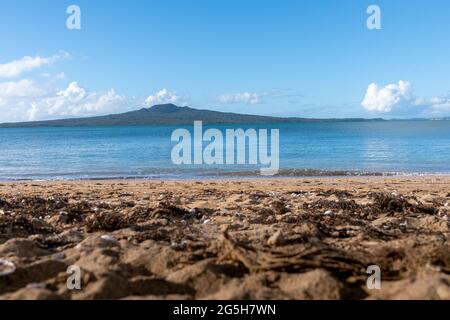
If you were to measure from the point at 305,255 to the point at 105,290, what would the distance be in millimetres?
1898

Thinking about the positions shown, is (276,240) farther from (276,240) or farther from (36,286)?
(36,286)

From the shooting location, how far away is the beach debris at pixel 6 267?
4.16m

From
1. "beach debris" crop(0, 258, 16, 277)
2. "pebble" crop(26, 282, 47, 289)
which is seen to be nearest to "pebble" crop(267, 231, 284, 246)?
"pebble" crop(26, 282, 47, 289)

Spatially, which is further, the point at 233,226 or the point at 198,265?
the point at 233,226

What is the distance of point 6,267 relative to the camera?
14.3 ft

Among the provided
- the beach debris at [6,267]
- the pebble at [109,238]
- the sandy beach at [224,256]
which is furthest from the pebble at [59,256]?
the pebble at [109,238]

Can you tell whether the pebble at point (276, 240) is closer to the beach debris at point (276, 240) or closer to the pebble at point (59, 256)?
the beach debris at point (276, 240)

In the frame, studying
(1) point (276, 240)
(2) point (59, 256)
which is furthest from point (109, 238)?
(1) point (276, 240)

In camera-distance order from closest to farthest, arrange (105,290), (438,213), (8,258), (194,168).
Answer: (105,290) → (8,258) → (438,213) → (194,168)

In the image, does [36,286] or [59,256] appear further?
[59,256]

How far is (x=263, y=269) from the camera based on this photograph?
4.20 meters
